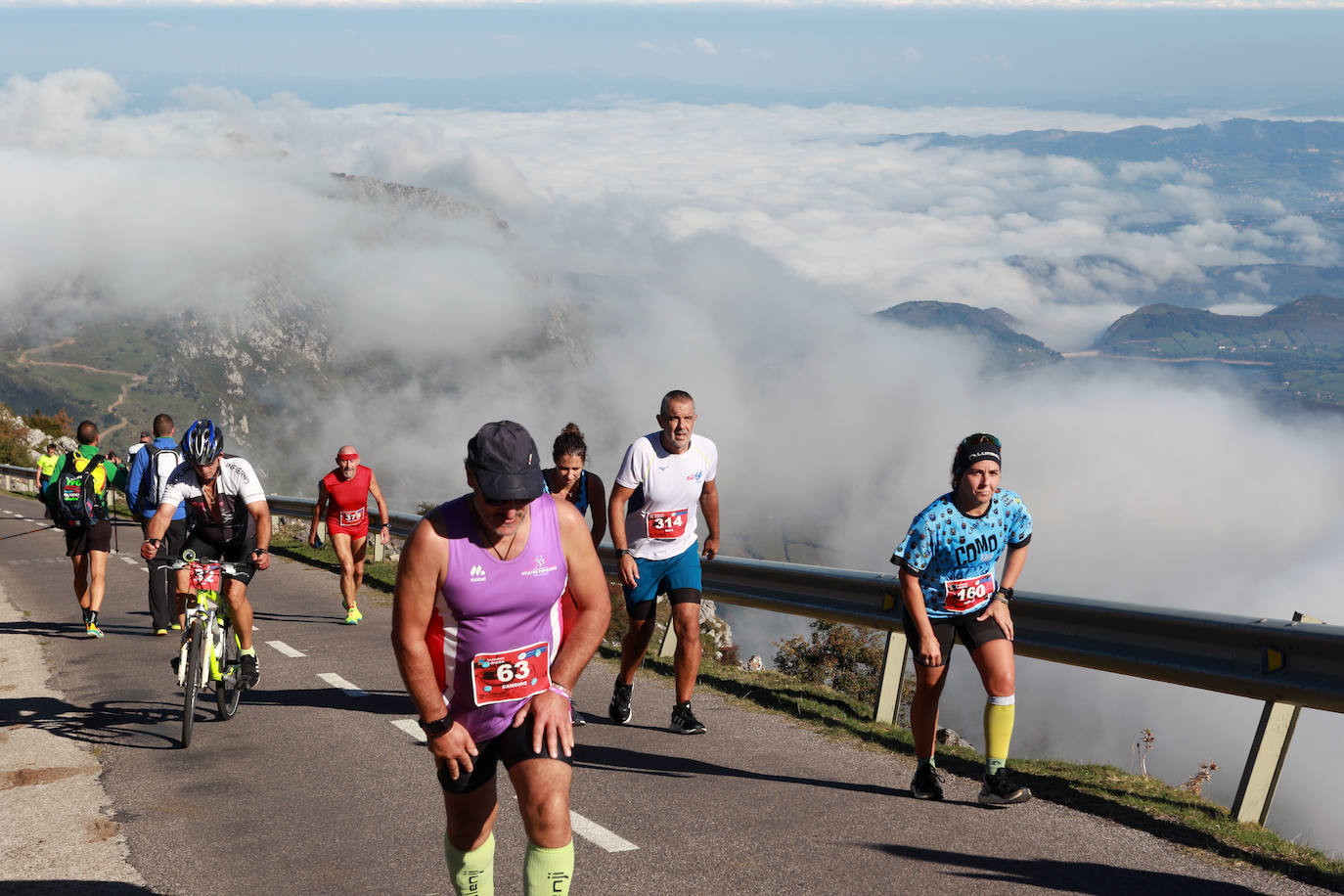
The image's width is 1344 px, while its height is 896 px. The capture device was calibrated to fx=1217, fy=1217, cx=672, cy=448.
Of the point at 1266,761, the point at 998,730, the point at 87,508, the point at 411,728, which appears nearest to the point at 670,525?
the point at 411,728

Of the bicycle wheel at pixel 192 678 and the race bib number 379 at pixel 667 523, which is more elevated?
the race bib number 379 at pixel 667 523

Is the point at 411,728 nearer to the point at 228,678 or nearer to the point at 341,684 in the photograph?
the point at 228,678

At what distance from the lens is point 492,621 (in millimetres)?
3459

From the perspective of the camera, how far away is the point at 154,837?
5520 mm

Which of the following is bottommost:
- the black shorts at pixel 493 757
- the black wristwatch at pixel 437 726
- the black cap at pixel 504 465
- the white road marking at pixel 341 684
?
the white road marking at pixel 341 684

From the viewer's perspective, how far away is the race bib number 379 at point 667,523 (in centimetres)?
753

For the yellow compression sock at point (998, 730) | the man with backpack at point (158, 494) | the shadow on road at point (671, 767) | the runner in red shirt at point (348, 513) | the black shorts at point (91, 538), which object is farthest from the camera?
the runner in red shirt at point (348, 513)

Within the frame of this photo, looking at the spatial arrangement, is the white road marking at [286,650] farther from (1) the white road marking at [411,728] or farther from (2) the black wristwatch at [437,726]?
(2) the black wristwatch at [437,726]

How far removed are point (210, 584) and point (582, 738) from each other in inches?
104

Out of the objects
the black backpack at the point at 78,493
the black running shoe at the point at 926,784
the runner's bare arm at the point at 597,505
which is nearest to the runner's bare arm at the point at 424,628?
the black running shoe at the point at 926,784

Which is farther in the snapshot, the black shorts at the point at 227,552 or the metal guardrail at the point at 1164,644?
the black shorts at the point at 227,552

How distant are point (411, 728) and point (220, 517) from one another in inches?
73.8

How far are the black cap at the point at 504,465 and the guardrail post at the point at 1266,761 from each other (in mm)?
3948

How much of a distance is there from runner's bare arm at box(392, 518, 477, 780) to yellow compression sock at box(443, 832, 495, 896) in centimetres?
32
